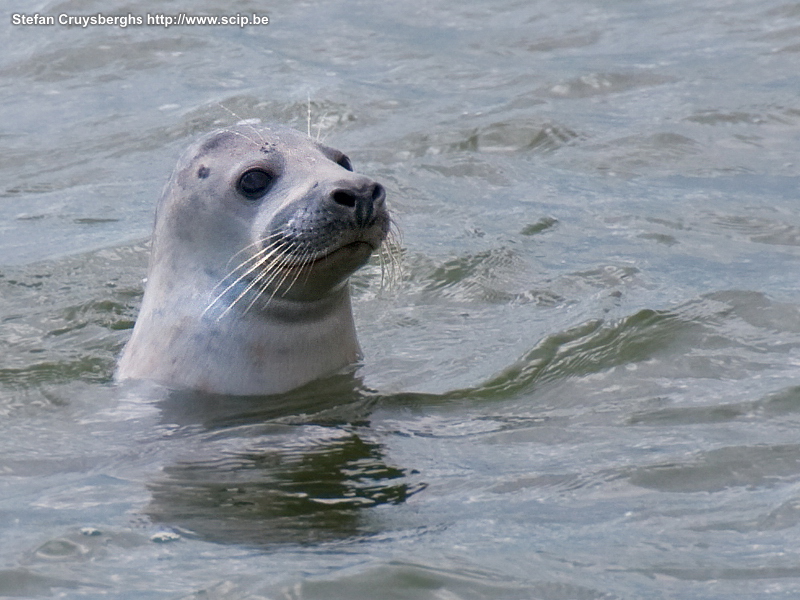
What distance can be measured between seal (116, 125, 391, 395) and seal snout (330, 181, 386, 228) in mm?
209

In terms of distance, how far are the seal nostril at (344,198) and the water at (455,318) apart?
0.89 meters

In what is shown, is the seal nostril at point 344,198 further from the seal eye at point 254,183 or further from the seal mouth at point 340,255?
the seal eye at point 254,183

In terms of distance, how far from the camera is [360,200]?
5.03 metres

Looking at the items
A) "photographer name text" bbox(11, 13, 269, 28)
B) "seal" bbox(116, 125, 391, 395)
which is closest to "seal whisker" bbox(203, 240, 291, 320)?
"seal" bbox(116, 125, 391, 395)

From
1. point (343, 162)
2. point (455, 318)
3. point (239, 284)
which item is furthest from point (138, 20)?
point (239, 284)

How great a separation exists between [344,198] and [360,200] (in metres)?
0.06

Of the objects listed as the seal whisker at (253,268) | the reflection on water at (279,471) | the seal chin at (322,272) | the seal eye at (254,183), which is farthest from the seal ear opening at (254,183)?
the reflection on water at (279,471)

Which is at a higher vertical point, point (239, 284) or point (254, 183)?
point (254, 183)

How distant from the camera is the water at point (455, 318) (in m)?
4.11

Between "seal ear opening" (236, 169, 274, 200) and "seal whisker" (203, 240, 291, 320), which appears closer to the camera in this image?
"seal whisker" (203, 240, 291, 320)

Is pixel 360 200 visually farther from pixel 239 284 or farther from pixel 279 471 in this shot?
pixel 279 471

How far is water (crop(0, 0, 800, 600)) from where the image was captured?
4105mm

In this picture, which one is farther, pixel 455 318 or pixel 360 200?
pixel 455 318

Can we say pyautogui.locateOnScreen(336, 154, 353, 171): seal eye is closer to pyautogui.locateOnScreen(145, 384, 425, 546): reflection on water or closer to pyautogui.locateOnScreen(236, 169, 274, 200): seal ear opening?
pyautogui.locateOnScreen(236, 169, 274, 200): seal ear opening
